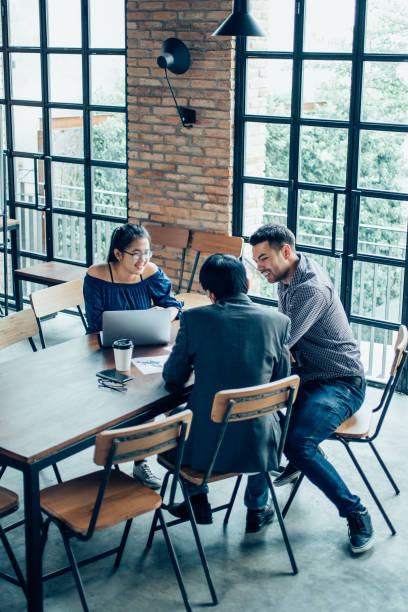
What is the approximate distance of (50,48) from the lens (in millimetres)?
6582

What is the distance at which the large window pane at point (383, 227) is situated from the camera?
5.21 metres

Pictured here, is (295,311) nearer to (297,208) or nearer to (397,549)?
(397,549)

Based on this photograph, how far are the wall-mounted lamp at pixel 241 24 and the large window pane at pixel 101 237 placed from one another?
94.5 inches

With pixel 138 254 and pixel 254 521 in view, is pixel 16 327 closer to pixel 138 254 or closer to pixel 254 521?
pixel 138 254

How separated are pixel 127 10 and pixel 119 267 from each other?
2594 mm

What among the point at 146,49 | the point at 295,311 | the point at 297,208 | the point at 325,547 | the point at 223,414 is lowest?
the point at 325,547

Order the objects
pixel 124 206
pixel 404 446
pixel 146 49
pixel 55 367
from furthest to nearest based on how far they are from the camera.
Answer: pixel 124 206 < pixel 146 49 < pixel 404 446 < pixel 55 367

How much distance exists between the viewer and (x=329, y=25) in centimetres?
521

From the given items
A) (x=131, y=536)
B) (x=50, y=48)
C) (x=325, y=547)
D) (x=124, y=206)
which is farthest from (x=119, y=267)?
(x=50, y=48)

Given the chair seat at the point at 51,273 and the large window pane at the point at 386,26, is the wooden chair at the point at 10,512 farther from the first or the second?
the large window pane at the point at 386,26

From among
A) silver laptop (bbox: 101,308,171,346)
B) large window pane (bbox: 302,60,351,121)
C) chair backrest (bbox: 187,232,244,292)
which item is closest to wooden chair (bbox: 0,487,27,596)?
silver laptop (bbox: 101,308,171,346)

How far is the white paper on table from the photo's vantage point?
142 inches

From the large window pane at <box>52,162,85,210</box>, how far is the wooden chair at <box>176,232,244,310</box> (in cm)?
133

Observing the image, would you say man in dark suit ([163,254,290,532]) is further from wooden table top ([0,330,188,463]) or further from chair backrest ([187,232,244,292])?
chair backrest ([187,232,244,292])
